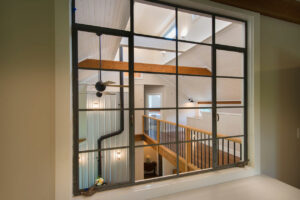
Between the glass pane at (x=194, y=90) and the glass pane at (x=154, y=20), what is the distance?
1.97 metres

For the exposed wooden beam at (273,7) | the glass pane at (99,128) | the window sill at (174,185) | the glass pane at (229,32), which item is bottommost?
the window sill at (174,185)

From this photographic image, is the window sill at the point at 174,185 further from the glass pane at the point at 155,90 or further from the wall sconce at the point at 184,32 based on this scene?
the glass pane at the point at 155,90

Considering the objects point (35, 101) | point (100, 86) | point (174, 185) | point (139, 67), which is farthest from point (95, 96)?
point (139, 67)

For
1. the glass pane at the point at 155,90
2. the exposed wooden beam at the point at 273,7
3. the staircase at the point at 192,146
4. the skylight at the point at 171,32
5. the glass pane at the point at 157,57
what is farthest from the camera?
the glass pane at the point at 155,90

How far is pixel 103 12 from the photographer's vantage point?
163 cm

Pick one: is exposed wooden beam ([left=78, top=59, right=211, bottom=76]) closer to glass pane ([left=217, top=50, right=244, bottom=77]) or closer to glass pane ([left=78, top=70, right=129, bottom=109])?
glass pane ([left=78, top=70, right=129, bottom=109])

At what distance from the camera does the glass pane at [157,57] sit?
2604 mm

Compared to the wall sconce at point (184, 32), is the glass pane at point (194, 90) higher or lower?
lower

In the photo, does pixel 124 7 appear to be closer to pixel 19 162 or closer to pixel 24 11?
pixel 24 11

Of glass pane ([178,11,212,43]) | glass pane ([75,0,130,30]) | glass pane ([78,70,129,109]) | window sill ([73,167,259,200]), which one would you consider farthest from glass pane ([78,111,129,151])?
glass pane ([178,11,212,43])

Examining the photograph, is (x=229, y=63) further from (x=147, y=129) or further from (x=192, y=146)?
(x=147, y=129)

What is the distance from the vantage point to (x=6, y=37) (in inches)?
36.6

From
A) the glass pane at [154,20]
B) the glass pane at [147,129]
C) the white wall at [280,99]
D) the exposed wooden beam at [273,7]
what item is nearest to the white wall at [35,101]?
the exposed wooden beam at [273,7]

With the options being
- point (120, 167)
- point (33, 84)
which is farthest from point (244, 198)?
point (33, 84)
